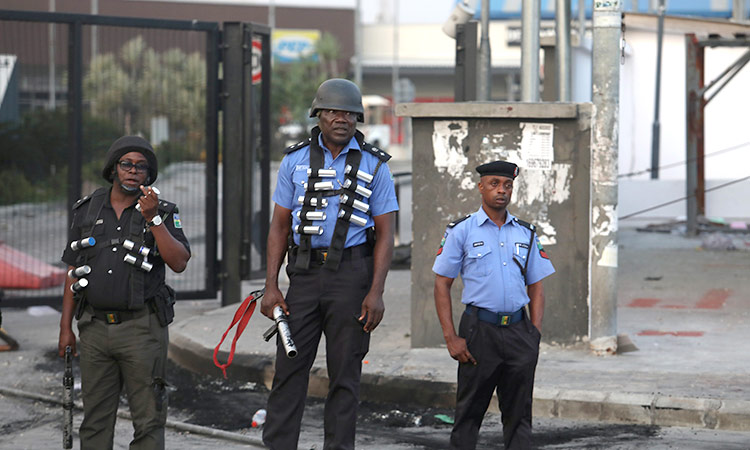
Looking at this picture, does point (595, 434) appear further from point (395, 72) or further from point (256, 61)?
point (395, 72)

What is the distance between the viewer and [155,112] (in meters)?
11.4

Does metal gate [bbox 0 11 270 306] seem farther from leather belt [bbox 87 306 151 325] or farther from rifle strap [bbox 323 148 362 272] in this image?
rifle strap [bbox 323 148 362 272]

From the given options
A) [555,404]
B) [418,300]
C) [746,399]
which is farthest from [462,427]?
[418,300]

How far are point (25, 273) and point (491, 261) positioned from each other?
773 centimetres

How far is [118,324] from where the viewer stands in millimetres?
5109

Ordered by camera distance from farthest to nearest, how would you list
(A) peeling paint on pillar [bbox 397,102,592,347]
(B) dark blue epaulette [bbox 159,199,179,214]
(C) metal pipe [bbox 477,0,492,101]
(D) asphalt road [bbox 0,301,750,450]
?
(C) metal pipe [bbox 477,0,492,101], (A) peeling paint on pillar [bbox 397,102,592,347], (D) asphalt road [bbox 0,301,750,450], (B) dark blue epaulette [bbox 159,199,179,214]

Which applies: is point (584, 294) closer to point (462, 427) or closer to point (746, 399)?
point (746, 399)

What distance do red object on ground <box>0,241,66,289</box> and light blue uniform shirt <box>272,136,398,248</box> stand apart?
7.21m

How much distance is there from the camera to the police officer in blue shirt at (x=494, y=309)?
543cm

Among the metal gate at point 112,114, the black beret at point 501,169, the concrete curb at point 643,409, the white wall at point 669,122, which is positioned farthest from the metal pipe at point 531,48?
the white wall at point 669,122

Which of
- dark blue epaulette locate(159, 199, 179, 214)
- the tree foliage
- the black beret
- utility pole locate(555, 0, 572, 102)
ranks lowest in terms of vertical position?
dark blue epaulette locate(159, 199, 179, 214)

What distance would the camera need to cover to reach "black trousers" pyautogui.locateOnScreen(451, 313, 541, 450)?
5414 mm

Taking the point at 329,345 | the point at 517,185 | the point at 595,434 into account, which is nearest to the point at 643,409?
the point at 595,434

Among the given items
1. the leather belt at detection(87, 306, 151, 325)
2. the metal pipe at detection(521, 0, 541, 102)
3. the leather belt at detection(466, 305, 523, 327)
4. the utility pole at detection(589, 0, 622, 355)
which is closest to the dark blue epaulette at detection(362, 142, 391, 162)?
the leather belt at detection(466, 305, 523, 327)
